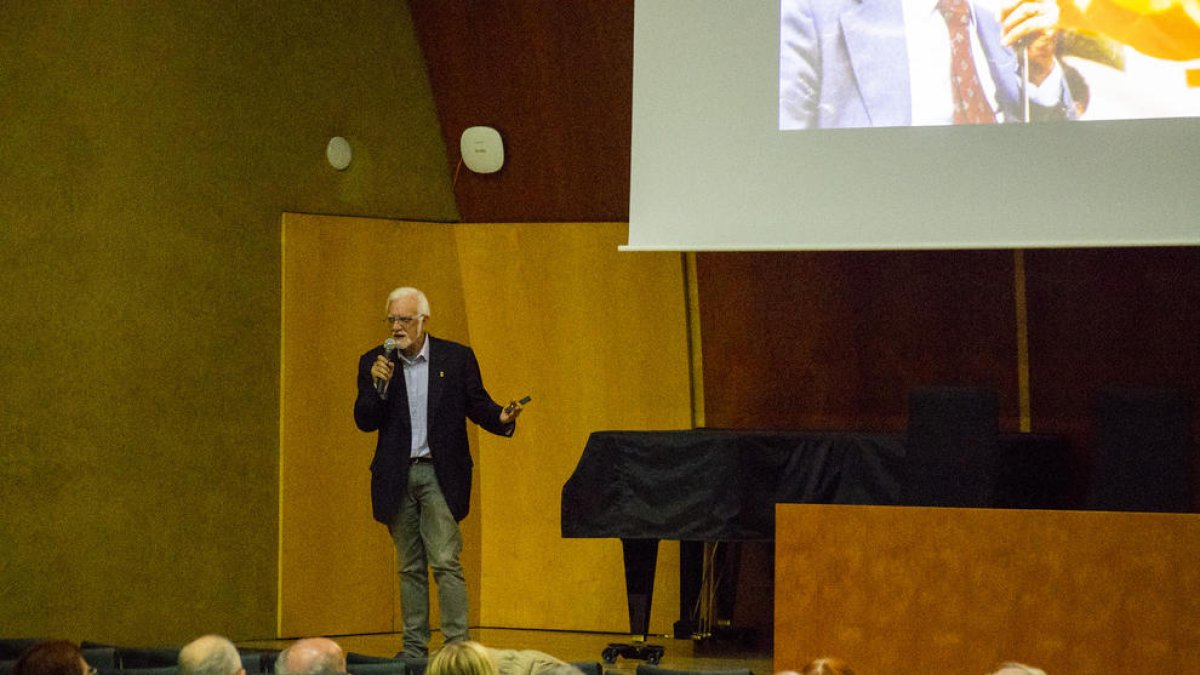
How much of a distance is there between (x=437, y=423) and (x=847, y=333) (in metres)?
2.29

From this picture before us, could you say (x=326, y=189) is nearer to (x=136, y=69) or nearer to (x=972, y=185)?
(x=136, y=69)

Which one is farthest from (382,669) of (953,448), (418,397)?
(953,448)

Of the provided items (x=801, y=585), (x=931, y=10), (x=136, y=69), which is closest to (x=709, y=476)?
(x=801, y=585)

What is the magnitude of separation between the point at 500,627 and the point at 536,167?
2112 mm

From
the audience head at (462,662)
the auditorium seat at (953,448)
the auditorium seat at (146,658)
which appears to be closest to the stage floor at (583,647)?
the auditorium seat at (953,448)

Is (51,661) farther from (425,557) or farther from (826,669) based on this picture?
(425,557)

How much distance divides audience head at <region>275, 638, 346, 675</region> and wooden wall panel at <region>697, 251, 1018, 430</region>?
3930 mm

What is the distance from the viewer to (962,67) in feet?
18.2

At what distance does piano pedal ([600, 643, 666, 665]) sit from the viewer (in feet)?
19.2

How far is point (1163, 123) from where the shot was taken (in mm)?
5289

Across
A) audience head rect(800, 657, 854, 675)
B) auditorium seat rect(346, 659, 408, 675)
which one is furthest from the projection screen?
audience head rect(800, 657, 854, 675)

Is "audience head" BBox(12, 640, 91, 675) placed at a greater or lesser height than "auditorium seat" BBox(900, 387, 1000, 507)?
lesser

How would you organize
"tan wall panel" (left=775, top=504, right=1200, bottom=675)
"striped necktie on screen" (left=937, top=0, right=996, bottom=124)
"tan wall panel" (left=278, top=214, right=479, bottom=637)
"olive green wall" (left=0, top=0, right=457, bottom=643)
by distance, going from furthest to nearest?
"tan wall panel" (left=278, top=214, right=479, bottom=637) < "olive green wall" (left=0, top=0, right=457, bottom=643) < "striped necktie on screen" (left=937, top=0, right=996, bottom=124) < "tan wall panel" (left=775, top=504, right=1200, bottom=675)

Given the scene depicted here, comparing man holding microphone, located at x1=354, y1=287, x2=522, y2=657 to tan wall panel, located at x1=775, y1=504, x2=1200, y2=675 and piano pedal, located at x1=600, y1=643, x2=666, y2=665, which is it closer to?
piano pedal, located at x1=600, y1=643, x2=666, y2=665
